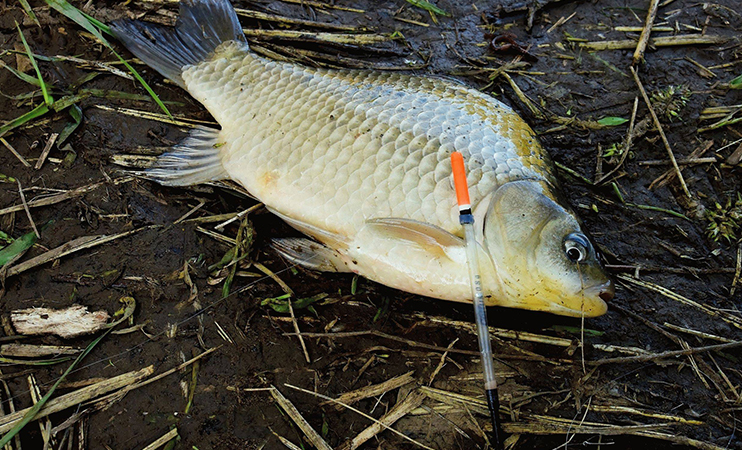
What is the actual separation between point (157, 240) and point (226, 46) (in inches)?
47.6

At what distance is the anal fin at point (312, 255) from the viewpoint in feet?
7.93

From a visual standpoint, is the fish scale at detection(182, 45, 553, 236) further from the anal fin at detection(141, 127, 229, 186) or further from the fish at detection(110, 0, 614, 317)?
the anal fin at detection(141, 127, 229, 186)

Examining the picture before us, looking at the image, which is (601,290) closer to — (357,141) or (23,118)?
(357,141)

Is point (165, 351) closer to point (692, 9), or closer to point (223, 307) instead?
point (223, 307)

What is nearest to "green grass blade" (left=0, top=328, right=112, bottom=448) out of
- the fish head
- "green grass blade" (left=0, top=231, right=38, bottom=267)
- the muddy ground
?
the muddy ground

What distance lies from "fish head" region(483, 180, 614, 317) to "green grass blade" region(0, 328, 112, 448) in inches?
72.7

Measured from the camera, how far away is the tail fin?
2871 millimetres

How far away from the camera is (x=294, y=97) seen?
2.56 meters

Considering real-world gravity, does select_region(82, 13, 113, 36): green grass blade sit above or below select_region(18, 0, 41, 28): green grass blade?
below

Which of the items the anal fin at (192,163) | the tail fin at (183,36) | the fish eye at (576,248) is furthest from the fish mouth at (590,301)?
the tail fin at (183,36)

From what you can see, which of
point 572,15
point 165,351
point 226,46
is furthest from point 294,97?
point 572,15

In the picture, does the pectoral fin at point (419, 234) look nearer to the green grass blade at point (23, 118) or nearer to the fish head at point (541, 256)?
the fish head at point (541, 256)

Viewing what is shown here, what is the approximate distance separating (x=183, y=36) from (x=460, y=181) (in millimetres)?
1950

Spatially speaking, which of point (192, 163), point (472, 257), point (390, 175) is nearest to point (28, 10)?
point (192, 163)
